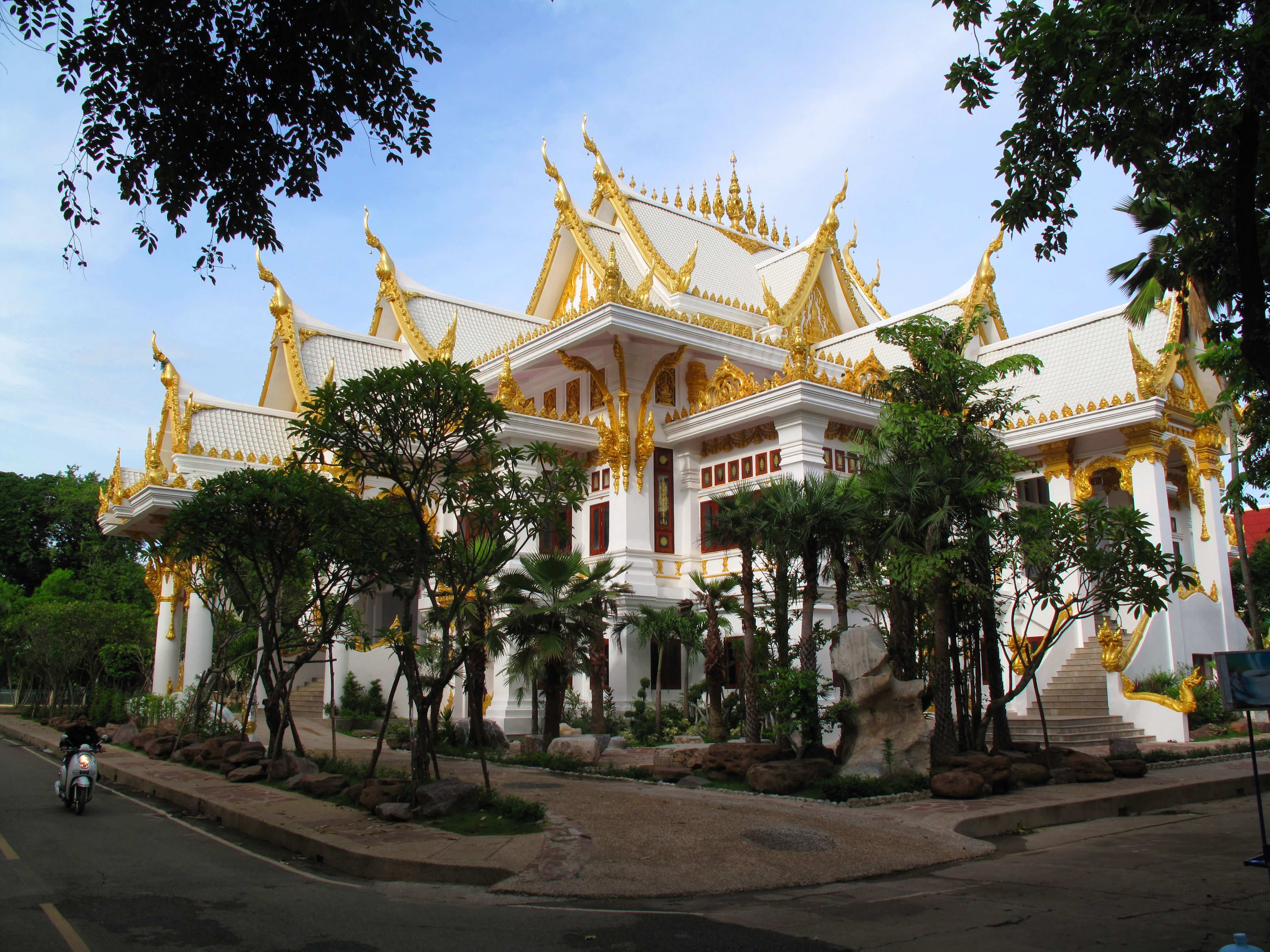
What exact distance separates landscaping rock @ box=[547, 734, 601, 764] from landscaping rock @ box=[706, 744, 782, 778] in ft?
8.31

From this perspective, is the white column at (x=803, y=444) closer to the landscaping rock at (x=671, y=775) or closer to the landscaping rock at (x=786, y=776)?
the landscaping rock at (x=671, y=775)

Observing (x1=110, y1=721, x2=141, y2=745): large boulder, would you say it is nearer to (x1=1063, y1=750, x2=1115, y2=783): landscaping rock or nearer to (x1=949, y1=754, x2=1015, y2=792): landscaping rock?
(x1=949, y1=754, x2=1015, y2=792): landscaping rock

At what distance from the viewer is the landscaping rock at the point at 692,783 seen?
46.3 feet

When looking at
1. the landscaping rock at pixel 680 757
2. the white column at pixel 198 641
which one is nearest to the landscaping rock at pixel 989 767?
the landscaping rock at pixel 680 757

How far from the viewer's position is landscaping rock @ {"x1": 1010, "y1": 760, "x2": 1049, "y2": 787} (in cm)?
1414

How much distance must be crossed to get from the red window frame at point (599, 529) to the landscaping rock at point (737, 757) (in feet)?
33.9

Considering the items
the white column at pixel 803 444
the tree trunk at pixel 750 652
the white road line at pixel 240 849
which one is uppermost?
the white column at pixel 803 444

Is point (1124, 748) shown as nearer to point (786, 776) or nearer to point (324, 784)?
point (786, 776)

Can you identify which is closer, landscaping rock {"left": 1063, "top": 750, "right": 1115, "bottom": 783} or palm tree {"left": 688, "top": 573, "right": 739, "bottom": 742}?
landscaping rock {"left": 1063, "top": 750, "right": 1115, "bottom": 783}

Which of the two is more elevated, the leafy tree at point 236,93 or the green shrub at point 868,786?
the leafy tree at point 236,93

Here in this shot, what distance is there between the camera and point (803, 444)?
72.8ft

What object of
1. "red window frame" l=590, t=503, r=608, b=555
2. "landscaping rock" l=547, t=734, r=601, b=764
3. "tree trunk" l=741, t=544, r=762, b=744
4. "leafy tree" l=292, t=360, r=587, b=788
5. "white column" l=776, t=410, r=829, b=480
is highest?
"white column" l=776, t=410, r=829, b=480

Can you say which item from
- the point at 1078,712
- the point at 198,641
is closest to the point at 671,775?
the point at 1078,712

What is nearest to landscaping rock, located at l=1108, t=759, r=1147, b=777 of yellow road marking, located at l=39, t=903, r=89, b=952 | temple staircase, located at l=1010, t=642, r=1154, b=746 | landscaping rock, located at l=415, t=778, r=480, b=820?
temple staircase, located at l=1010, t=642, r=1154, b=746
